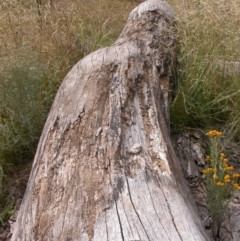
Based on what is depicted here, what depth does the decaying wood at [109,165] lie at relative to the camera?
170cm

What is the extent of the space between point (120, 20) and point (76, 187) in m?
3.29

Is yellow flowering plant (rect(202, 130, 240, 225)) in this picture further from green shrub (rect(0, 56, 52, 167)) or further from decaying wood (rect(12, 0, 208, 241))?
green shrub (rect(0, 56, 52, 167))

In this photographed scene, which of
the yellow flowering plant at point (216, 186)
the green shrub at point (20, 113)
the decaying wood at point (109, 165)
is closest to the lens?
the decaying wood at point (109, 165)

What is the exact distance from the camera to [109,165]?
77.1 inches

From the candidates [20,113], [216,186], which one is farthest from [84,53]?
[216,186]

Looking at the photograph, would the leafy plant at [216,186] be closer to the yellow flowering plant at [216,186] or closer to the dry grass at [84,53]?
the yellow flowering plant at [216,186]

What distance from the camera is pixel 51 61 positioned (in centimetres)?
342

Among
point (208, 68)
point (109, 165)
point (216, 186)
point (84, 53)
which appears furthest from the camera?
point (84, 53)

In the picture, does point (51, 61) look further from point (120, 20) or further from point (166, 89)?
point (120, 20)

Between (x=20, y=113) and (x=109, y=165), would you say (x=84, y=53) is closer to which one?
(x=20, y=113)

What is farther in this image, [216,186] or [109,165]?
[216,186]

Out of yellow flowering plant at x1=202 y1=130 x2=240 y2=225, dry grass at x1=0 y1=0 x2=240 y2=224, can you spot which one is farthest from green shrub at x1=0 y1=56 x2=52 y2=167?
yellow flowering plant at x1=202 y1=130 x2=240 y2=225

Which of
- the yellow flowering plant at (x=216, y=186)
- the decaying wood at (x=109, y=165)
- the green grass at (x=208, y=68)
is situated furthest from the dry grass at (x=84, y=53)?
the yellow flowering plant at (x=216, y=186)

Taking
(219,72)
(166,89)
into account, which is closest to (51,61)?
(166,89)
